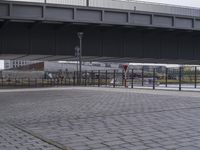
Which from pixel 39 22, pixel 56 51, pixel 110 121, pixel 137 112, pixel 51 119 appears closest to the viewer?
pixel 110 121

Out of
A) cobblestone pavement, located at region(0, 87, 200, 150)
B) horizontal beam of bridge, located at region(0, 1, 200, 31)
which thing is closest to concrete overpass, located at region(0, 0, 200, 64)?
horizontal beam of bridge, located at region(0, 1, 200, 31)

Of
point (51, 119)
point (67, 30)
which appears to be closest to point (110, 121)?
point (51, 119)

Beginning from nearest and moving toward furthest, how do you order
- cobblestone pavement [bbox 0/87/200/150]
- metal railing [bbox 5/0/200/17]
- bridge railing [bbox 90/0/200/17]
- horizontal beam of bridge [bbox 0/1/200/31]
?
1. cobblestone pavement [bbox 0/87/200/150]
2. horizontal beam of bridge [bbox 0/1/200/31]
3. metal railing [bbox 5/0/200/17]
4. bridge railing [bbox 90/0/200/17]

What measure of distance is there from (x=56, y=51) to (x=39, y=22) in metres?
3.07

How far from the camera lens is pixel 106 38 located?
30219mm

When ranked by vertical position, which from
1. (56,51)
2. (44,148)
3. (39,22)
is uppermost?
(39,22)

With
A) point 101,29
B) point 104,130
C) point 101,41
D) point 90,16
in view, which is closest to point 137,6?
point 101,29

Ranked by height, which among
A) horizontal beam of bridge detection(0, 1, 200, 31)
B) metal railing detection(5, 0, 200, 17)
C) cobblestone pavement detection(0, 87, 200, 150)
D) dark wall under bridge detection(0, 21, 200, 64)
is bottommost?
cobblestone pavement detection(0, 87, 200, 150)

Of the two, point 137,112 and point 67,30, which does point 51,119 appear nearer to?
point 137,112

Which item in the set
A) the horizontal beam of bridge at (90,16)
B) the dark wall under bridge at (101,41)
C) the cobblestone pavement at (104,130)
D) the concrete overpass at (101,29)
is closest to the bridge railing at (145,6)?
the concrete overpass at (101,29)

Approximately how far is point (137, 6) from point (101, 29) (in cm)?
409

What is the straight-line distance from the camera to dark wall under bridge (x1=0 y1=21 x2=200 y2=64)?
27.1 meters

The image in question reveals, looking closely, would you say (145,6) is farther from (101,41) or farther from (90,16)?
(90,16)

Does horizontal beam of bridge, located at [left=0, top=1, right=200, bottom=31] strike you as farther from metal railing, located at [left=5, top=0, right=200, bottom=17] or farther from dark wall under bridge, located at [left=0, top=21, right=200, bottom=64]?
Answer: metal railing, located at [left=5, top=0, right=200, bottom=17]
